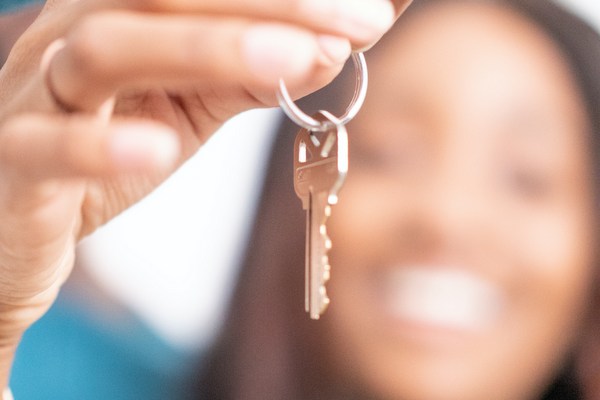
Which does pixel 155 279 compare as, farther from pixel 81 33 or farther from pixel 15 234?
pixel 81 33

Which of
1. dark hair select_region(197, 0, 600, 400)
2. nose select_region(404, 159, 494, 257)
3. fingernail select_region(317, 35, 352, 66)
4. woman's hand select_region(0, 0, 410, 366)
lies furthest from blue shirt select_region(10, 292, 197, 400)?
fingernail select_region(317, 35, 352, 66)

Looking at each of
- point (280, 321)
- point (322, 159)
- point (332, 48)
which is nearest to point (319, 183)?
point (322, 159)

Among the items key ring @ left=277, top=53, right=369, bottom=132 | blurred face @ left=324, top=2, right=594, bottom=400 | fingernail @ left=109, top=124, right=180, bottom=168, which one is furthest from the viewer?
blurred face @ left=324, top=2, right=594, bottom=400

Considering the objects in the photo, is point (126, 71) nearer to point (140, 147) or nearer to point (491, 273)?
point (140, 147)

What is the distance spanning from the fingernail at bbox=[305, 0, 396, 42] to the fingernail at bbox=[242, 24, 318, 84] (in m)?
0.03

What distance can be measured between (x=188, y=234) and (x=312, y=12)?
148 centimetres

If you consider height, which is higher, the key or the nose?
the key

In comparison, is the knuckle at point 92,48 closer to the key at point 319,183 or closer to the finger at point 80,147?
the finger at point 80,147

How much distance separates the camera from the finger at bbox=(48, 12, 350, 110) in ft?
1.22

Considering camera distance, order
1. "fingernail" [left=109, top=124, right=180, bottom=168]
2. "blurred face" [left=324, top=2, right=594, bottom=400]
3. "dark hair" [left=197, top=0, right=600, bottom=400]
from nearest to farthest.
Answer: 1. "fingernail" [left=109, top=124, right=180, bottom=168]
2. "blurred face" [left=324, top=2, right=594, bottom=400]
3. "dark hair" [left=197, top=0, right=600, bottom=400]

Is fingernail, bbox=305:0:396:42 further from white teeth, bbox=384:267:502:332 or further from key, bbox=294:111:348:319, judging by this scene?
white teeth, bbox=384:267:502:332

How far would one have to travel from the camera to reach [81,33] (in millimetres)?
408

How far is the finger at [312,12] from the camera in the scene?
40 centimetres

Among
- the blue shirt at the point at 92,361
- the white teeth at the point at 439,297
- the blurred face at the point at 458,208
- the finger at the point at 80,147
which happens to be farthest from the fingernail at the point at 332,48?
the blue shirt at the point at 92,361
